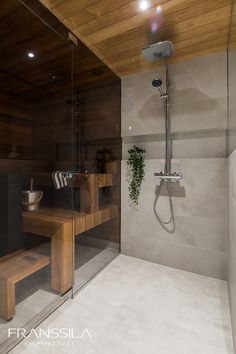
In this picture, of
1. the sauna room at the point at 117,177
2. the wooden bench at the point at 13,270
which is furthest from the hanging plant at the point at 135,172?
the wooden bench at the point at 13,270

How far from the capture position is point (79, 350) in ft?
3.55

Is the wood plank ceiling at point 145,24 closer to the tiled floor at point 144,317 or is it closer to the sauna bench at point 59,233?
the sauna bench at point 59,233

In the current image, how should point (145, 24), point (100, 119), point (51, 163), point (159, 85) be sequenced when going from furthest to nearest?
point (100, 119) < point (51, 163) < point (159, 85) < point (145, 24)

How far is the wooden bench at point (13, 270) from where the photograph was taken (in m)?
1.26

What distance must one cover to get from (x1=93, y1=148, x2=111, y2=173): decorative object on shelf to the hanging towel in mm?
383

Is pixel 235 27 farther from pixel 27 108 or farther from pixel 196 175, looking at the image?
pixel 27 108

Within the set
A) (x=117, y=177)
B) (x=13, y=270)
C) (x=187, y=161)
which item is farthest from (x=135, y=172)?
(x=13, y=270)

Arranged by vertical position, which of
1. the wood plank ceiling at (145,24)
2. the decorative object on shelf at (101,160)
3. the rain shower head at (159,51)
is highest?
the wood plank ceiling at (145,24)

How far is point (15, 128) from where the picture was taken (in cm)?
202

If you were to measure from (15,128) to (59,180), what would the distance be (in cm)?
73

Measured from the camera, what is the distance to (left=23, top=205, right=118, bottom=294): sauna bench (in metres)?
1.56

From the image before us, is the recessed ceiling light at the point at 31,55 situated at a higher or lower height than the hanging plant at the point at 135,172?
higher

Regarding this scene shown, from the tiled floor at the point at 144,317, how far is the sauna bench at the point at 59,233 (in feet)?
0.63

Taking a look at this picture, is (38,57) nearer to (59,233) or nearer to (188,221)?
(59,233)
